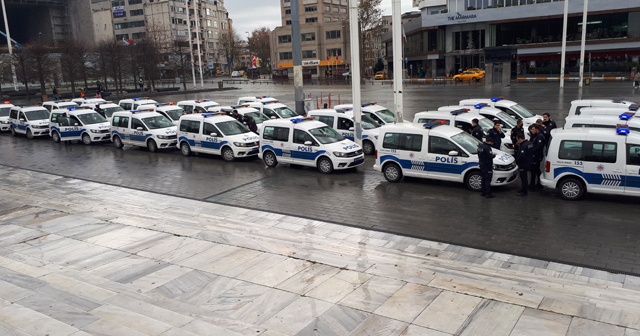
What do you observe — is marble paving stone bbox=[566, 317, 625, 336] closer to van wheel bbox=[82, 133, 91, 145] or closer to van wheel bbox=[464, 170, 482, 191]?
van wheel bbox=[464, 170, 482, 191]

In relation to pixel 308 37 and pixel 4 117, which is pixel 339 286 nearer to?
pixel 4 117

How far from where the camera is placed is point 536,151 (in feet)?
43.6

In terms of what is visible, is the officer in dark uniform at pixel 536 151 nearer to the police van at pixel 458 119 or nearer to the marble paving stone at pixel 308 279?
the police van at pixel 458 119

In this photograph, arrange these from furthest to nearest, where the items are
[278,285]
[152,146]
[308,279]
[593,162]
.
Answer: [152,146], [593,162], [308,279], [278,285]

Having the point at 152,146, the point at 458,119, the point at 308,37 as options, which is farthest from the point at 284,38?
the point at 458,119

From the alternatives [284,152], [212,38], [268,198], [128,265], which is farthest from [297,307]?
[212,38]

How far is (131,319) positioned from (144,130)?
16102 mm

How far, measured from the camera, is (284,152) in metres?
17.4

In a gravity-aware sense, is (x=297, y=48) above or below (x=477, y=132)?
above

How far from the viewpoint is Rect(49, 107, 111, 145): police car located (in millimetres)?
24891

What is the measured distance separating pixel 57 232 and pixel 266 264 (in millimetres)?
5478

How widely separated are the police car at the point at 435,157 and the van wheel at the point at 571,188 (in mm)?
1322

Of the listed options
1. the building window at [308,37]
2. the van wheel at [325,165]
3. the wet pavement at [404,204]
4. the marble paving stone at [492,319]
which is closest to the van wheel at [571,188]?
the wet pavement at [404,204]

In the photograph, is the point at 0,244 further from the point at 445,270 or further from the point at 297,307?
the point at 445,270
